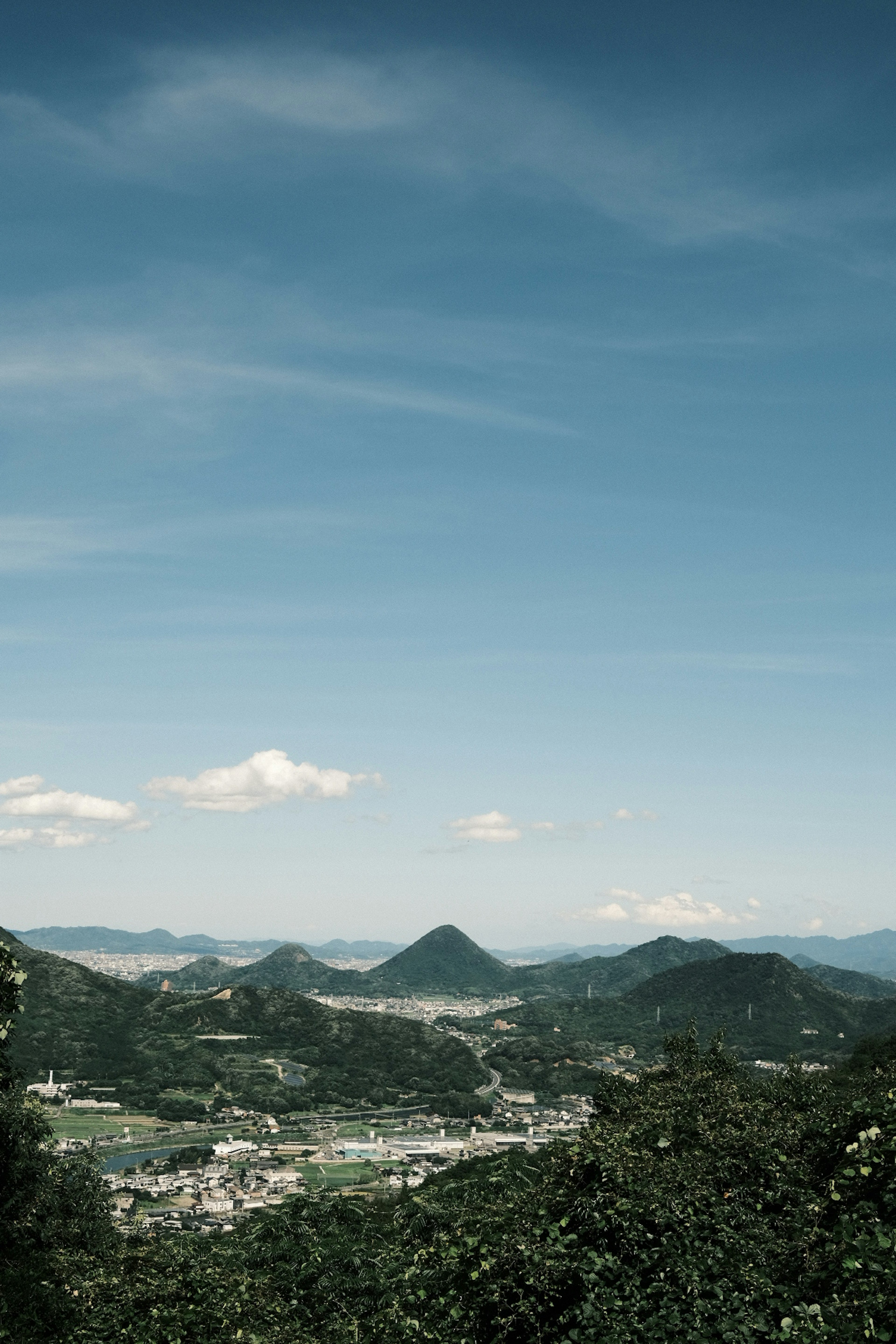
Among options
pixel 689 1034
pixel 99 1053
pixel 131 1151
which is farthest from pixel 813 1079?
pixel 99 1053

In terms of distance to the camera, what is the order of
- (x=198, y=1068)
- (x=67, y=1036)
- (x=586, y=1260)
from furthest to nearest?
(x=67, y=1036) < (x=198, y=1068) < (x=586, y=1260)

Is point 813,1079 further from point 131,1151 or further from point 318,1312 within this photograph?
point 131,1151

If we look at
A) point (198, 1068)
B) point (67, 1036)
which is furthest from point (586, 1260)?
point (67, 1036)

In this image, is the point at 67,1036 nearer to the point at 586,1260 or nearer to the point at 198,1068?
the point at 198,1068

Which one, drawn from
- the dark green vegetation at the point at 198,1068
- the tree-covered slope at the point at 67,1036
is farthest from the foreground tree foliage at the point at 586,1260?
the tree-covered slope at the point at 67,1036

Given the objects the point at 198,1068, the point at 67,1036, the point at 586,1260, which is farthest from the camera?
the point at 67,1036

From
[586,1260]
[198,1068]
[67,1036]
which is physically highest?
[586,1260]

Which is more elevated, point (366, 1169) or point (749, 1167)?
point (749, 1167)

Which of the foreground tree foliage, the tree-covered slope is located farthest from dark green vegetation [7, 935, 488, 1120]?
the foreground tree foliage
